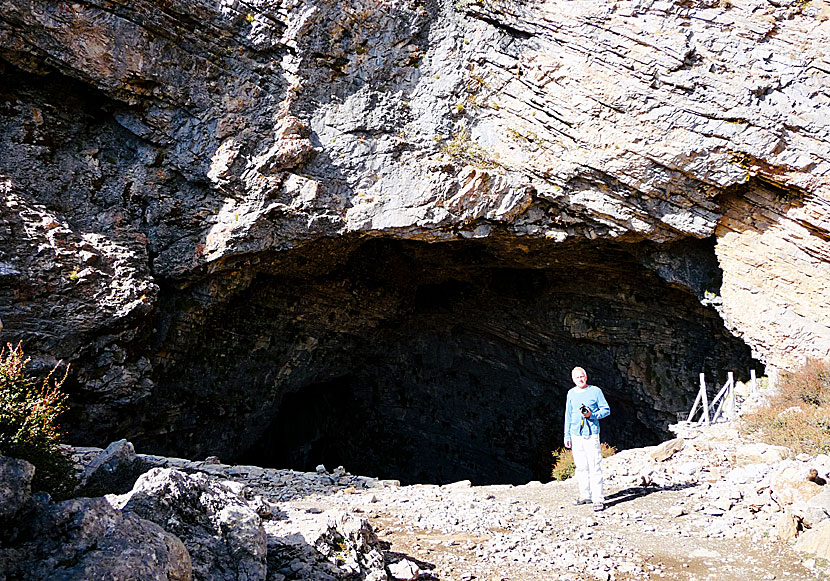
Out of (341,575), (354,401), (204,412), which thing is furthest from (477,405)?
(341,575)

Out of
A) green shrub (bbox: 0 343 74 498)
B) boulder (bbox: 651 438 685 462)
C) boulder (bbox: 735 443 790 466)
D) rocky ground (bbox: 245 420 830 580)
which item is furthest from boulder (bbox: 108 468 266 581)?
boulder (bbox: 651 438 685 462)

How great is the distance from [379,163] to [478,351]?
22.8 feet

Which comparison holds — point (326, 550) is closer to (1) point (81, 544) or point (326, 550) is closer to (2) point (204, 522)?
(2) point (204, 522)

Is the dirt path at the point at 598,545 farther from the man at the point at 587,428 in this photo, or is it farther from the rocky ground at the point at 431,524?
the man at the point at 587,428

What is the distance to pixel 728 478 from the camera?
665cm

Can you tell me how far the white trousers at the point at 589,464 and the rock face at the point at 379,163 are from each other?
5048 mm

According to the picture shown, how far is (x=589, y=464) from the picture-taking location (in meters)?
6.49

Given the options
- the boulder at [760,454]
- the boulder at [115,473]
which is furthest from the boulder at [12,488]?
the boulder at [760,454]

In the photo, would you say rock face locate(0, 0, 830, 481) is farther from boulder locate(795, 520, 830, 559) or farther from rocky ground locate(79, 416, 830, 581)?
boulder locate(795, 520, 830, 559)

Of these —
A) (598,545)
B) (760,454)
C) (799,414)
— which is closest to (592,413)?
(598,545)

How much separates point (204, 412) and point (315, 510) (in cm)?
780

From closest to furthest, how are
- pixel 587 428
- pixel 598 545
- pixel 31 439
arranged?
1. pixel 31 439
2. pixel 598 545
3. pixel 587 428

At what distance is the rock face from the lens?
29.7 ft

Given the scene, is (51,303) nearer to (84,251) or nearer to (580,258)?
(84,251)
